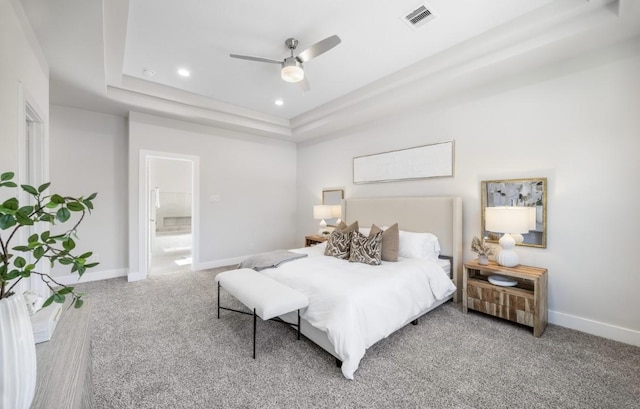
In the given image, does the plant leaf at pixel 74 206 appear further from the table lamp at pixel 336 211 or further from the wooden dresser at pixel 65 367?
the table lamp at pixel 336 211

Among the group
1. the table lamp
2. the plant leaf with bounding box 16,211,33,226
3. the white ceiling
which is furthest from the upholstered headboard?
the plant leaf with bounding box 16,211,33,226

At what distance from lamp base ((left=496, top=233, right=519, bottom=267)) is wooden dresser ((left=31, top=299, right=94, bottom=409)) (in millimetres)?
3402

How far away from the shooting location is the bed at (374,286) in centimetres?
205

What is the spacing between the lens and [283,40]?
281cm

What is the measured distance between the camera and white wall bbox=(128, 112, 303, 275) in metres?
4.37

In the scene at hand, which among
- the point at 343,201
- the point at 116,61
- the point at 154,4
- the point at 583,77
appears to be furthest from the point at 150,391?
the point at 583,77

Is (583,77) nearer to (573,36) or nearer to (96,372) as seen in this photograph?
(573,36)

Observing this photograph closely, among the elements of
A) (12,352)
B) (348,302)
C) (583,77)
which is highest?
(583,77)

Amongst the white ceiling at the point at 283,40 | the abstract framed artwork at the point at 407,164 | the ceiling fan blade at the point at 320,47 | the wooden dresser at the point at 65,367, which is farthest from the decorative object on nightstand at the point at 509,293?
the wooden dresser at the point at 65,367

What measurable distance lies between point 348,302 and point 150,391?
152cm

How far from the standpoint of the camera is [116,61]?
298cm

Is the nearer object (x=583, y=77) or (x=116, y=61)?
(x=583, y=77)

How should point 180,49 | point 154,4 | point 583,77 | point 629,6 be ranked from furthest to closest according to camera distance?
1. point 180,49
2. point 583,77
3. point 154,4
4. point 629,6

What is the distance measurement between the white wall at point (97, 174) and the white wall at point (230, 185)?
0.39 meters
